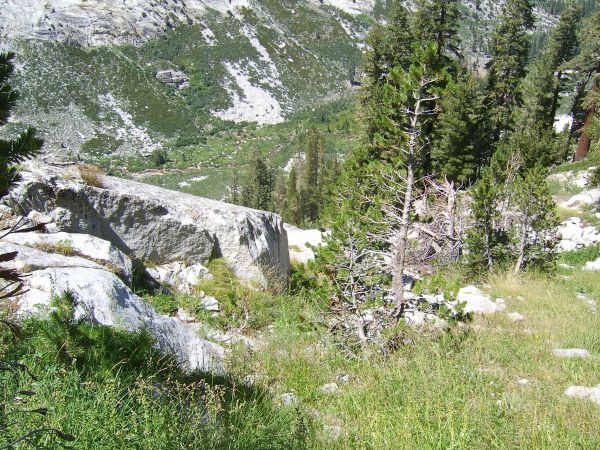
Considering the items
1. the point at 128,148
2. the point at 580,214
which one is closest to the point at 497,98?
the point at 580,214

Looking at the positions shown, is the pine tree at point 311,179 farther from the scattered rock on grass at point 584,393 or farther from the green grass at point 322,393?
the scattered rock on grass at point 584,393

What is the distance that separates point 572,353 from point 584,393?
1.49 meters

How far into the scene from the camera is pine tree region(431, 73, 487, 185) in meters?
26.6

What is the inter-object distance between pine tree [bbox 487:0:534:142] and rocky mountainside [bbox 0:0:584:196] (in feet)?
312

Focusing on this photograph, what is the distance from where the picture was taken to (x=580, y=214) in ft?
65.8

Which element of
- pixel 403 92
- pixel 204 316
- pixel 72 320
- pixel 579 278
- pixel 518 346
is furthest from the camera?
pixel 579 278

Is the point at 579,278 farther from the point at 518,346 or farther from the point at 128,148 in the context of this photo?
the point at 128,148

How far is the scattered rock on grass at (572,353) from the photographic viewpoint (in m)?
5.34

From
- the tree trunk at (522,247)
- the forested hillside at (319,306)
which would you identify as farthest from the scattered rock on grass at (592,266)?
the tree trunk at (522,247)

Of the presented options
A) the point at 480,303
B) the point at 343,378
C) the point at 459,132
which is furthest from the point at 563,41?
the point at 343,378

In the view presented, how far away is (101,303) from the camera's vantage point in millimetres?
4320

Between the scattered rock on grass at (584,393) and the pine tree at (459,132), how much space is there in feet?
75.1

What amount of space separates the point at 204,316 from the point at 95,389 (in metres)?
4.78

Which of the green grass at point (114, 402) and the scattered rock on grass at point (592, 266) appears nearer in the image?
the green grass at point (114, 402)
